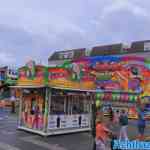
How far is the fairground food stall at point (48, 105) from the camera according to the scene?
1316 centimetres

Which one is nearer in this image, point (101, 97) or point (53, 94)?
point (53, 94)

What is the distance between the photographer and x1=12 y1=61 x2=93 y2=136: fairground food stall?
13156 millimetres

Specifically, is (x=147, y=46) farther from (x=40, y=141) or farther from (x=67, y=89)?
(x=40, y=141)

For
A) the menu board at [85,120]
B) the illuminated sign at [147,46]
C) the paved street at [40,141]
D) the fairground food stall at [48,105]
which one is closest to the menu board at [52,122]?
the fairground food stall at [48,105]

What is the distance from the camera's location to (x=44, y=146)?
1096 cm

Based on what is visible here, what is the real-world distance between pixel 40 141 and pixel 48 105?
1952 millimetres

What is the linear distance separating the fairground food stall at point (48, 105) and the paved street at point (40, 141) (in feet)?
1.81

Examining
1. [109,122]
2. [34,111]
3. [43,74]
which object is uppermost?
[43,74]

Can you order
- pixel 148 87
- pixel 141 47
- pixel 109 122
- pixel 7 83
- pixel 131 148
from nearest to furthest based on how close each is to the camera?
pixel 131 148
pixel 148 87
pixel 109 122
pixel 7 83
pixel 141 47

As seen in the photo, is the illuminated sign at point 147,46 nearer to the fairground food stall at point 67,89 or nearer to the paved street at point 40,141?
the fairground food stall at point 67,89

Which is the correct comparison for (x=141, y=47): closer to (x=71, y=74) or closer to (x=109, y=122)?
(x=109, y=122)

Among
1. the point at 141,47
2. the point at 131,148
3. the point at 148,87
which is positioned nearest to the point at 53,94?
the point at 131,148

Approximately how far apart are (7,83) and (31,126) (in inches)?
675

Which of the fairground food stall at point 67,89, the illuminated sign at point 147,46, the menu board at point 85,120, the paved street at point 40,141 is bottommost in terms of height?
the paved street at point 40,141
